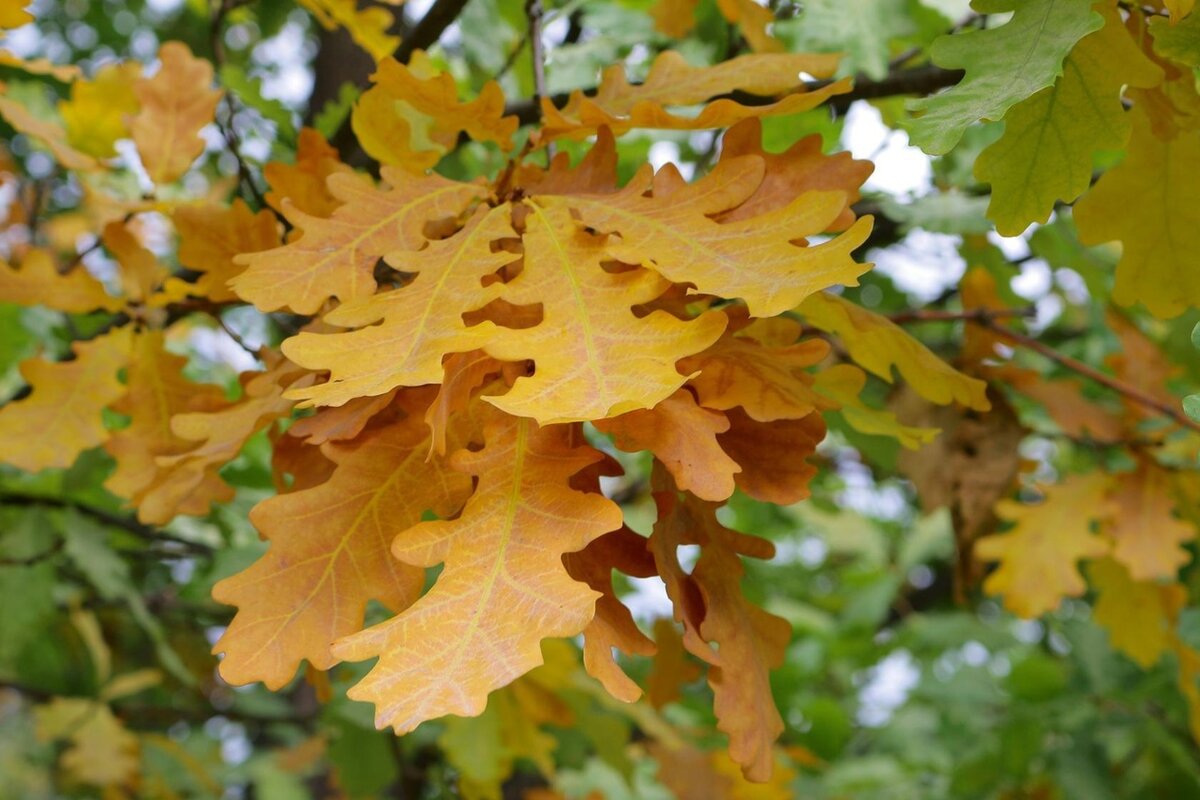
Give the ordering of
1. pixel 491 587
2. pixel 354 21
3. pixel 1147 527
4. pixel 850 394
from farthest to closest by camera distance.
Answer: pixel 1147 527 < pixel 354 21 < pixel 850 394 < pixel 491 587

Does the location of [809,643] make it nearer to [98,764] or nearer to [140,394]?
[98,764]

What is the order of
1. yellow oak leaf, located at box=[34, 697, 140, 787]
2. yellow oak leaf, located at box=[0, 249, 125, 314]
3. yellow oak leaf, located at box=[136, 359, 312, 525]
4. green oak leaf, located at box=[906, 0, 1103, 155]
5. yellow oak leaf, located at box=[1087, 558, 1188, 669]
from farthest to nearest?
yellow oak leaf, located at box=[34, 697, 140, 787] → yellow oak leaf, located at box=[1087, 558, 1188, 669] → yellow oak leaf, located at box=[0, 249, 125, 314] → yellow oak leaf, located at box=[136, 359, 312, 525] → green oak leaf, located at box=[906, 0, 1103, 155]

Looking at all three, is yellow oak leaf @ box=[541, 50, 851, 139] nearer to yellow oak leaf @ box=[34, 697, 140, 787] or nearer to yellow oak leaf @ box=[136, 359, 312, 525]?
yellow oak leaf @ box=[136, 359, 312, 525]

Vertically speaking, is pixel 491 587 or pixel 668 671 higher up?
pixel 491 587

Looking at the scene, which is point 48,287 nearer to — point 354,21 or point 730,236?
point 354,21

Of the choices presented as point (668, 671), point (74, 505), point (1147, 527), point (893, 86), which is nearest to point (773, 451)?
point (893, 86)

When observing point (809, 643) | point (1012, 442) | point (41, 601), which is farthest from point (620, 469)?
point (809, 643)

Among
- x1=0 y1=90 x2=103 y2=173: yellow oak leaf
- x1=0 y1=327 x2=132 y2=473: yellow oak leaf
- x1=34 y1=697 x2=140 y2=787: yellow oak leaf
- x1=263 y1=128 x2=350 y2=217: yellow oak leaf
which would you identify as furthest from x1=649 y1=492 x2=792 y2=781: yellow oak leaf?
x1=34 y1=697 x2=140 y2=787: yellow oak leaf
